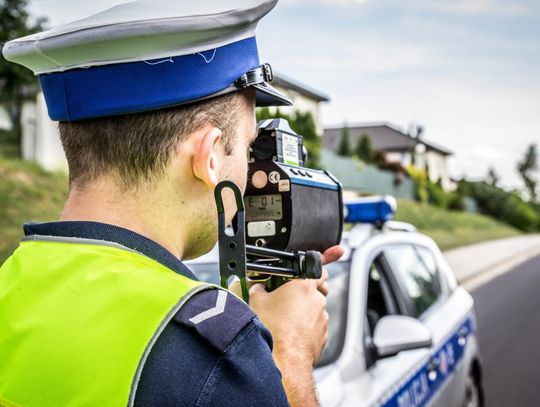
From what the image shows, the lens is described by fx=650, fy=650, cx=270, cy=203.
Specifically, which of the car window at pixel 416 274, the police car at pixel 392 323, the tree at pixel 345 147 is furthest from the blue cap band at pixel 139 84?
the tree at pixel 345 147

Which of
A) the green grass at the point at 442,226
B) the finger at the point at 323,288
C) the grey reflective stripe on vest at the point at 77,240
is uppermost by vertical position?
the grey reflective stripe on vest at the point at 77,240

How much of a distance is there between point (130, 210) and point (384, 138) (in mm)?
67180

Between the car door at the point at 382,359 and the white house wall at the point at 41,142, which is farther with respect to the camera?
the white house wall at the point at 41,142

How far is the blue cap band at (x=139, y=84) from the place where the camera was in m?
1.09

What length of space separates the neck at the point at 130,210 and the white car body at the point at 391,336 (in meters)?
1.54

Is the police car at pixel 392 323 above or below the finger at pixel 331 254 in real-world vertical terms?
below

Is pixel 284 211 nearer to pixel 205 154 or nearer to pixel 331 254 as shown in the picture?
pixel 331 254

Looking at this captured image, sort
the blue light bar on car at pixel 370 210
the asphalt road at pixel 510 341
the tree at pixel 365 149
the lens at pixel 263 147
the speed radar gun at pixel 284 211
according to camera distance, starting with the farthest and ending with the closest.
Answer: the tree at pixel 365 149 → the asphalt road at pixel 510 341 → the blue light bar on car at pixel 370 210 → the lens at pixel 263 147 → the speed radar gun at pixel 284 211

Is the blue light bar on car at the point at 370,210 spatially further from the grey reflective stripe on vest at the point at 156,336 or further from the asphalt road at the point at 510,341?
the asphalt road at the point at 510,341

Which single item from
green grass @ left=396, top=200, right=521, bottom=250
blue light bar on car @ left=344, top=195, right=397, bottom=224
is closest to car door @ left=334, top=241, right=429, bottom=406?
blue light bar on car @ left=344, top=195, right=397, bottom=224

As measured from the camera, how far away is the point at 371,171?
118 feet

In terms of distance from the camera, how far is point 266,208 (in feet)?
4.66

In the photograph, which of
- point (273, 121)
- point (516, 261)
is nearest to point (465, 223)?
point (516, 261)

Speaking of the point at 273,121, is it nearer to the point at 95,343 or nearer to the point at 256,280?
the point at 256,280
